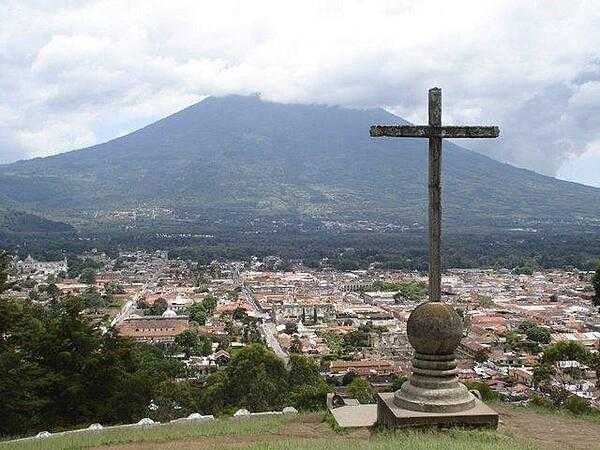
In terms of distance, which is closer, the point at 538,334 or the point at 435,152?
the point at 435,152

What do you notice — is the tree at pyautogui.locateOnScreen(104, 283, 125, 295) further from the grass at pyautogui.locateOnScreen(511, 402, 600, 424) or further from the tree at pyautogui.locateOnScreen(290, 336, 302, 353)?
the grass at pyautogui.locateOnScreen(511, 402, 600, 424)

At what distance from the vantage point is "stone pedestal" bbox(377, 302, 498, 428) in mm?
6180

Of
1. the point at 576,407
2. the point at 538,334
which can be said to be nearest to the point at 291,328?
the point at 538,334

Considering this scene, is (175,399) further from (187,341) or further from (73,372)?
(187,341)

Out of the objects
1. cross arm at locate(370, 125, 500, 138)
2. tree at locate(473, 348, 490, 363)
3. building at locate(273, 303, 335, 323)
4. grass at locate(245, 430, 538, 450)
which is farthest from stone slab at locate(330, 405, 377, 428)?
building at locate(273, 303, 335, 323)

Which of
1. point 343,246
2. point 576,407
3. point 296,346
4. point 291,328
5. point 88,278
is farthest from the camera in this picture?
point 343,246

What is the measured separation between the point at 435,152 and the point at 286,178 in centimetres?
15034

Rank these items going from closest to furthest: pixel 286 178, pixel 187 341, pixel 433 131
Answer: pixel 433 131, pixel 187 341, pixel 286 178

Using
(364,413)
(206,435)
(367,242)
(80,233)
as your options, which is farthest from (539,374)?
(80,233)

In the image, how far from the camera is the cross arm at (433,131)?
668 centimetres

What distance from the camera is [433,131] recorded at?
22.6 feet

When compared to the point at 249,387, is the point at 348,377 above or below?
below

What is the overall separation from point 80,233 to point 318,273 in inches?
2116

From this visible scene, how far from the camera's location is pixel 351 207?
145125 millimetres
